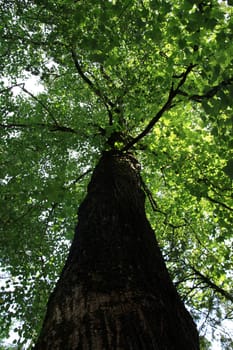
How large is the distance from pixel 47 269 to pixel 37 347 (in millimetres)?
6003

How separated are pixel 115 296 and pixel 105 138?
4574 millimetres

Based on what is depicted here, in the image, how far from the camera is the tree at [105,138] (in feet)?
17.5

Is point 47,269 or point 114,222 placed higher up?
point 47,269

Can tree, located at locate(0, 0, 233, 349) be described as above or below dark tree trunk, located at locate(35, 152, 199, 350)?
above

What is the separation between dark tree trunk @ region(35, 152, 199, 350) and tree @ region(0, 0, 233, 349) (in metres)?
1.17

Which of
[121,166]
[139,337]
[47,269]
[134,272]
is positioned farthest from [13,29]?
[139,337]

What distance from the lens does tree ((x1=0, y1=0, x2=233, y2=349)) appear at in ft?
17.5

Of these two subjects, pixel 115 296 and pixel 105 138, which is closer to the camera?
pixel 115 296

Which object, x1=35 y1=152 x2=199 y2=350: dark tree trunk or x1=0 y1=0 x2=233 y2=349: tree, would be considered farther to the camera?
x1=0 y1=0 x2=233 y2=349: tree

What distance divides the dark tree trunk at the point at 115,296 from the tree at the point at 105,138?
1.17 metres

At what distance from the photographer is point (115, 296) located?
223 centimetres

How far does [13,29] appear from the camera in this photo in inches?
301

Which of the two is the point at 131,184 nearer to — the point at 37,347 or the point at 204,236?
the point at 37,347

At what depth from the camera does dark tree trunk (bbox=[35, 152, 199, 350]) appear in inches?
74.8
